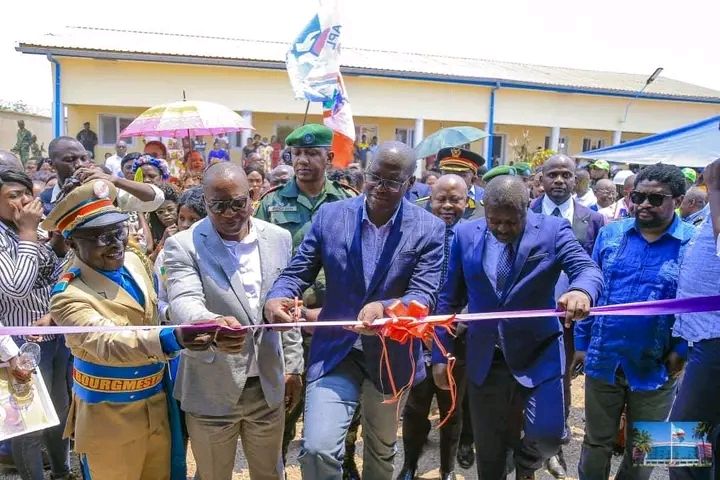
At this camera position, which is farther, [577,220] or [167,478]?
[577,220]

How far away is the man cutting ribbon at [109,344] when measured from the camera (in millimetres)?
2902

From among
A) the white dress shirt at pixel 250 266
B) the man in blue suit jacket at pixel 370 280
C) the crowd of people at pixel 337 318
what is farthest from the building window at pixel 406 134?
the white dress shirt at pixel 250 266

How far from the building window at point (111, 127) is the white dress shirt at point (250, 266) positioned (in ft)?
56.2

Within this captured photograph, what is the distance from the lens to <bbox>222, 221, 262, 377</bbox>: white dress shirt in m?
3.38

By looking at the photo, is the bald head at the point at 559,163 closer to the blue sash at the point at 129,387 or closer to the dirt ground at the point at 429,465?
the dirt ground at the point at 429,465

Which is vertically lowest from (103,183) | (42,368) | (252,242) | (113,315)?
(42,368)

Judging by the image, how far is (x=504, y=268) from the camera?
3736 millimetres

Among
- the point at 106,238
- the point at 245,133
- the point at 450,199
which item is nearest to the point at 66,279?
the point at 106,238

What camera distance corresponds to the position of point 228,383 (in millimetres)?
3277

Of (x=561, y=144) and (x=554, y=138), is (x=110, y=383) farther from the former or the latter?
(x=561, y=144)

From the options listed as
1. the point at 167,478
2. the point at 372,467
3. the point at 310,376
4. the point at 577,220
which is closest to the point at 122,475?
the point at 167,478

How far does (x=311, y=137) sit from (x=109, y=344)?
2.37m

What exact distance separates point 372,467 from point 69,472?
2.31 meters

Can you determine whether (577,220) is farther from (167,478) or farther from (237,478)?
(167,478)
